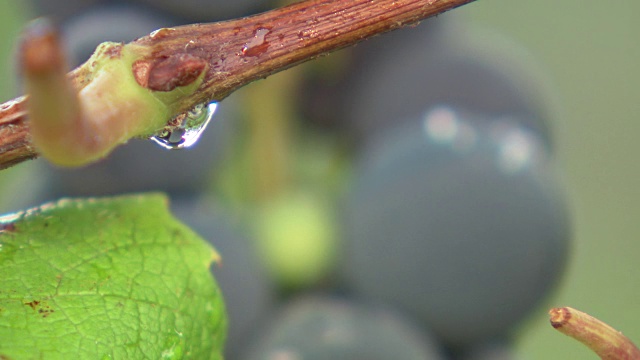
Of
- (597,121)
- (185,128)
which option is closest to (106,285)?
(185,128)

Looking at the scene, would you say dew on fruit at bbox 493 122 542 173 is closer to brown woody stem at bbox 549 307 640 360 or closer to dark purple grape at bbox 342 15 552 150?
dark purple grape at bbox 342 15 552 150

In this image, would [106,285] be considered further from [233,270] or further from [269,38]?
[233,270]

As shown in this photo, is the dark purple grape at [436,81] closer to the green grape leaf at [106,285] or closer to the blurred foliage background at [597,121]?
the green grape leaf at [106,285]

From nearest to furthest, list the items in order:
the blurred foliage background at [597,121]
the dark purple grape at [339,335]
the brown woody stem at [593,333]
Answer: the brown woody stem at [593,333] → the dark purple grape at [339,335] → the blurred foliage background at [597,121]

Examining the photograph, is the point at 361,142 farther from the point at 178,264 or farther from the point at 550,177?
the point at 178,264

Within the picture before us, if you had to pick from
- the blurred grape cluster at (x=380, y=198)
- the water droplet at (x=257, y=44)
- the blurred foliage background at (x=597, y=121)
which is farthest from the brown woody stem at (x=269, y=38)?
the blurred foliage background at (x=597, y=121)

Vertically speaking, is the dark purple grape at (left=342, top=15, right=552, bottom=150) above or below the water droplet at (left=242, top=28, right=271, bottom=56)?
below

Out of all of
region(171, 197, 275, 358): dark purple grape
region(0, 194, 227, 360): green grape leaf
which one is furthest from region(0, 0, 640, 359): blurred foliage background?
region(0, 194, 227, 360): green grape leaf
